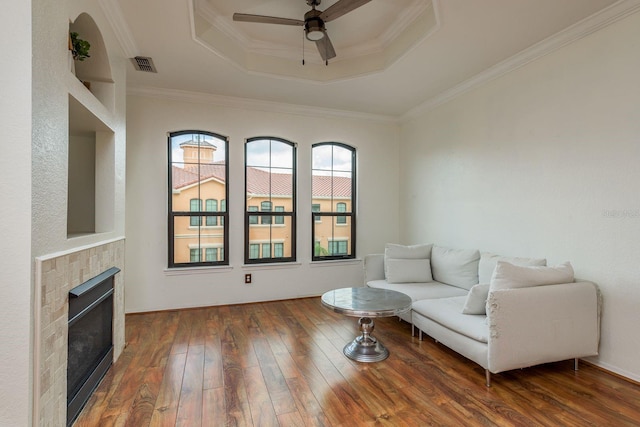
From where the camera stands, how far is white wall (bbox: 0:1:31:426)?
1441mm

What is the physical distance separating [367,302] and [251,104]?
10.5ft

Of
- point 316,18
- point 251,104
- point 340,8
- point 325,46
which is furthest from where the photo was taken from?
point 251,104

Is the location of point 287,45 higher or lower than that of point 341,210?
higher

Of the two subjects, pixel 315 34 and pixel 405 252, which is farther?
pixel 405 252

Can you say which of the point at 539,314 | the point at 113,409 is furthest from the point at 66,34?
the point at 539,314

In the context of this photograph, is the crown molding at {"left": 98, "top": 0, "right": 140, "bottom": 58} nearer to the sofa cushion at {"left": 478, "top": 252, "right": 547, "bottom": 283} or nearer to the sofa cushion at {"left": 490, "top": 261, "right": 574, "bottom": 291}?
the sofa cushion at {"left": 490, "top": 261, "right": 574, "bottom": 291}

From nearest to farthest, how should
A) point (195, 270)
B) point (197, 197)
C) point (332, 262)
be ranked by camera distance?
point (195, 270) < point (197, 197) < point (332, 262)

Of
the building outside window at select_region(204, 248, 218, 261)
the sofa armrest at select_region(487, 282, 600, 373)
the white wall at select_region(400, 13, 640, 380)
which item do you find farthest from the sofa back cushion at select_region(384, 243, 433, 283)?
the building outside window at select_region(204, 248, 218, 261)

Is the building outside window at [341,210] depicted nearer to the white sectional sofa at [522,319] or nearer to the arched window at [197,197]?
the arched window at [197,197]

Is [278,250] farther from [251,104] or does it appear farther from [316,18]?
[316,18]

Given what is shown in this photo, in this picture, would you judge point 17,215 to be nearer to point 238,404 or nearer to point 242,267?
Answer: point 238,404

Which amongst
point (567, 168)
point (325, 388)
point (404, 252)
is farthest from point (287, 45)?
point (325, 388)

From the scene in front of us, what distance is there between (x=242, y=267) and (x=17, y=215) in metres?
3.11

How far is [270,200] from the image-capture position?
4691mm
